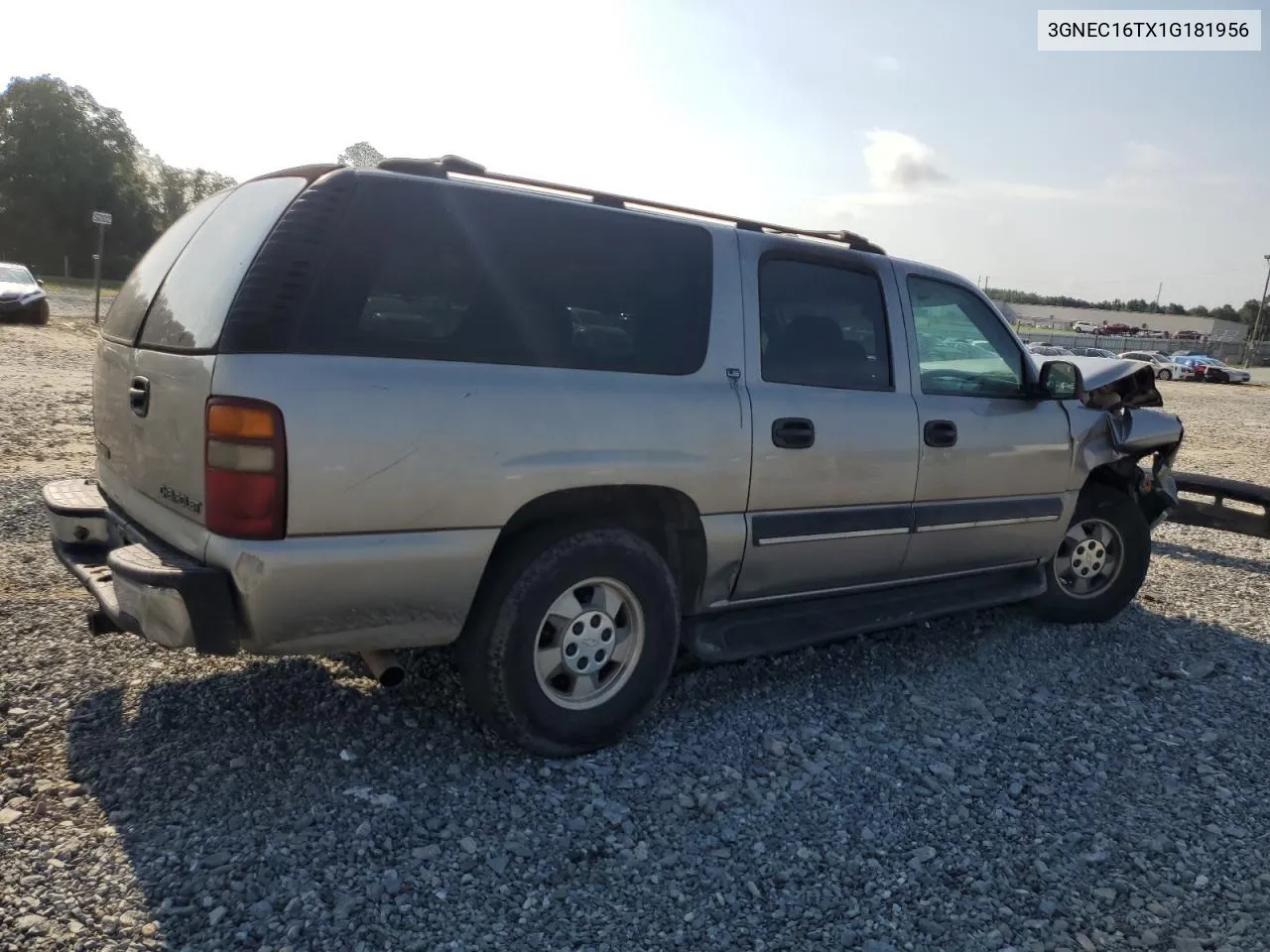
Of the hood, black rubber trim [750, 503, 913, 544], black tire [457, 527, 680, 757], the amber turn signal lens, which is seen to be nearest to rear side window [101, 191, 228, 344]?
the amber turn signal lens

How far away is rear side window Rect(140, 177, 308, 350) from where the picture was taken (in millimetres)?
2909

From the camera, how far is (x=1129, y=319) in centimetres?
10256

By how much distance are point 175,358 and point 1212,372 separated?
4947cm

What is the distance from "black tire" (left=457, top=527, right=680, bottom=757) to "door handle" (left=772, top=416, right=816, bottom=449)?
66 centimetres

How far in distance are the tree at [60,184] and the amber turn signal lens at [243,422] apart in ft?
201

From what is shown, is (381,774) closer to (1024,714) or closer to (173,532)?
(173,532)

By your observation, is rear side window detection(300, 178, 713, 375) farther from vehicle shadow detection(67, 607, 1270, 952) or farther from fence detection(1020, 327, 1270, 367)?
fence detection(1020, 327, 1270, 367)

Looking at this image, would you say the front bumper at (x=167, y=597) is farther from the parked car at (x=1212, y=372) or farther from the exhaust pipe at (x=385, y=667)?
the parked car at (x=1212, y=372)

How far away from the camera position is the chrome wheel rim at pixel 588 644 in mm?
3357

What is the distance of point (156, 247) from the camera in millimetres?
3754

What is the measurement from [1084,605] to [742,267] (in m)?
3.05

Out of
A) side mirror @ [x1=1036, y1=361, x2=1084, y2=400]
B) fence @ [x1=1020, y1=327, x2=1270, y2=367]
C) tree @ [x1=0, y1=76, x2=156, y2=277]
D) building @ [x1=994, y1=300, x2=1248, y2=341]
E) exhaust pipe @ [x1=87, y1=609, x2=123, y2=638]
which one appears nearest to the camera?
exhaust pipe @ [x1=87, y1=609, x2=123, y2=638]

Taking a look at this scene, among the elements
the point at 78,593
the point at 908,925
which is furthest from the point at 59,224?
the point at 908,925

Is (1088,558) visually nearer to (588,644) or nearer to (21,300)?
(588,644)
